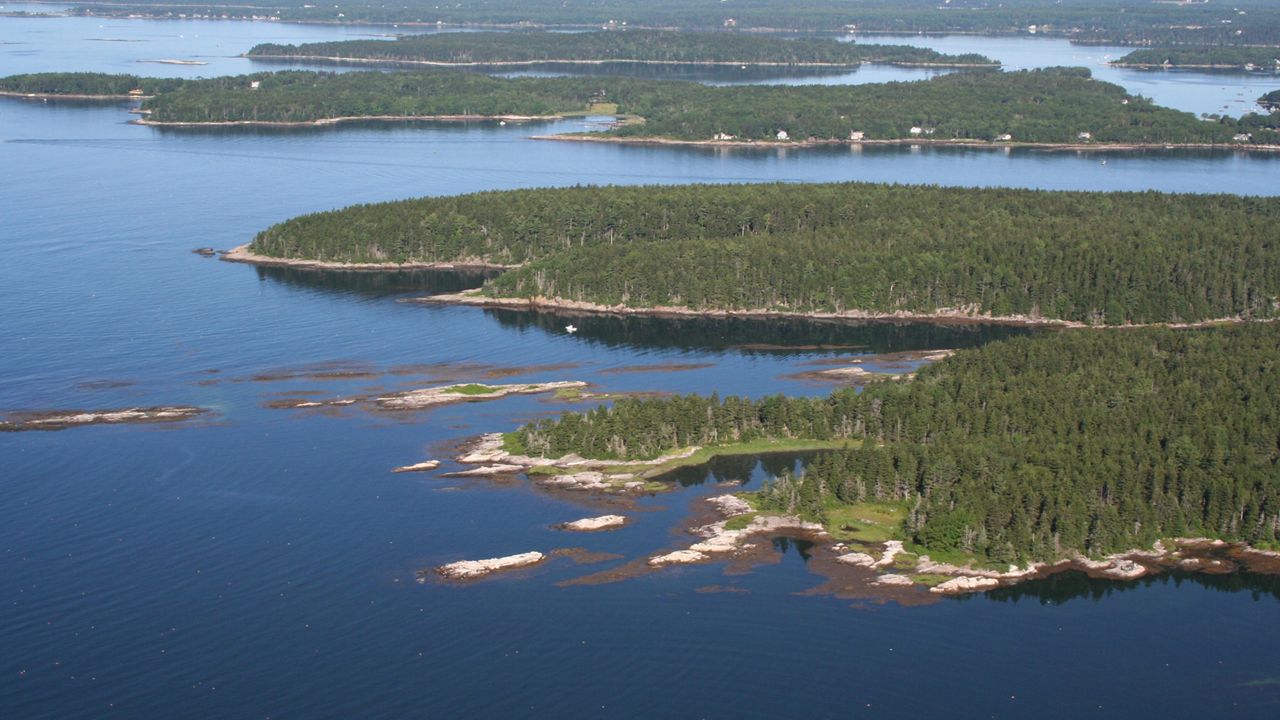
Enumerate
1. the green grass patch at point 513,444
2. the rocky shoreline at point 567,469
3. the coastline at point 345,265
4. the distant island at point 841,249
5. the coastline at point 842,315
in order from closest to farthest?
the rocky shoreline at point 567,469 < the green grass patch at point 513,444 < the coastline at point 842,315 < the distant island at point 841,249 < the coastline at point 345,265

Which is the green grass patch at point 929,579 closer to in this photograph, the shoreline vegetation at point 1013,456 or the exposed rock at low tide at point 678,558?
the shoreline vegetation at point 1013,456

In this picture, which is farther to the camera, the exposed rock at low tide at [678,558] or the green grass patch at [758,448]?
the green grass patch at [758,448]

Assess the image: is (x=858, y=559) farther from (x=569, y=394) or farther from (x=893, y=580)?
(x=569, y=394)

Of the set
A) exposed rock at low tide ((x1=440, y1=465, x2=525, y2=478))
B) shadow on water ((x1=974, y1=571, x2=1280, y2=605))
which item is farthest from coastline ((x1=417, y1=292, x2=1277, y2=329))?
shadow on water ((x1=974, y1=571, x2=1280, y2=605))

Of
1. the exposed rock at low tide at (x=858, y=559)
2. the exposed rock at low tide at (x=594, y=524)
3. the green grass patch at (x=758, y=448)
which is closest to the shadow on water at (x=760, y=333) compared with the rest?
the green grass patch at (x=758, y=448)

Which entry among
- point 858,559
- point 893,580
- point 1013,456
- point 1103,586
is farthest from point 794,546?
point 1103,586

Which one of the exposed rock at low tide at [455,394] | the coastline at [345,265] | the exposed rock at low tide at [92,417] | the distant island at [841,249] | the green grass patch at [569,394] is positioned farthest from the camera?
the coastline at [345,265]

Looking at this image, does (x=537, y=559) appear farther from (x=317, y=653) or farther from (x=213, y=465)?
(x=213, y=465)
